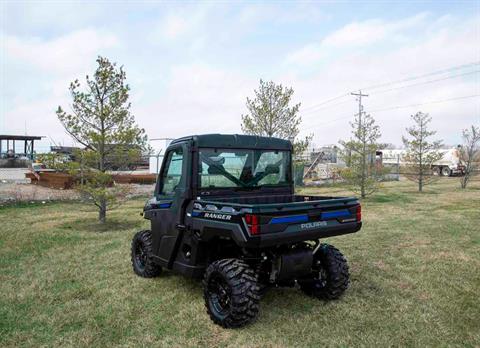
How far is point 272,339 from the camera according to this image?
3881mm

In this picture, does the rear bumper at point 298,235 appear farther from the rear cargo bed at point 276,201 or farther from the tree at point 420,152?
the tree at point 420,152

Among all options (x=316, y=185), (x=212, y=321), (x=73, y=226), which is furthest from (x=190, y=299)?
(x=316, y=185)

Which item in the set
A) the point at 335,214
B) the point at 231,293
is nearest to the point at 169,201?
the point at 231,293

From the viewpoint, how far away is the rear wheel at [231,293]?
4.01m

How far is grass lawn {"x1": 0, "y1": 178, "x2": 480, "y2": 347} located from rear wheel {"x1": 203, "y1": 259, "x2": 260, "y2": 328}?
0.43ft

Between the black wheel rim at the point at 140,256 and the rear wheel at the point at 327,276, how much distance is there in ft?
7.85

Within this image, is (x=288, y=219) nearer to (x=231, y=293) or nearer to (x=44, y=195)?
(x=231, y=293)

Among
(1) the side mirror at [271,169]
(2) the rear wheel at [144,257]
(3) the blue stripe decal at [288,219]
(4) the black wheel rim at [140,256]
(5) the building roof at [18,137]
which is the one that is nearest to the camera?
(3) the blue stripe decal at [288,219]

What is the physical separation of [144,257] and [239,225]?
2.50 metres

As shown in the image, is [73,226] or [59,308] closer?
[59,308]

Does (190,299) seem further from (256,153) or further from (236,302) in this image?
→ (256,153)

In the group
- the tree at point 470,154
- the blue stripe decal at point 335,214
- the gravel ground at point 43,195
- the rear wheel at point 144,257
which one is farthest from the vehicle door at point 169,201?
the tree at point 470,154

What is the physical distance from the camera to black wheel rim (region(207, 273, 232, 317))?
4203mm

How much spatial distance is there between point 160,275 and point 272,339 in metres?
2.49
